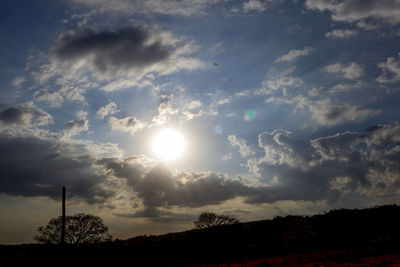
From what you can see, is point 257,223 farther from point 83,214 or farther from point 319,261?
point 83,214

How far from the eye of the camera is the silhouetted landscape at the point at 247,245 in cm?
2122

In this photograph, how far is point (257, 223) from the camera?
25.4m

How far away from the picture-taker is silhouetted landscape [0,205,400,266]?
835 inches

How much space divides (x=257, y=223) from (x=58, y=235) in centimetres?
3712

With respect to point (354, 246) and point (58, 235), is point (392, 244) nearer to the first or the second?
point (354, 246)

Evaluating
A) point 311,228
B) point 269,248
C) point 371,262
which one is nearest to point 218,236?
point 269,248

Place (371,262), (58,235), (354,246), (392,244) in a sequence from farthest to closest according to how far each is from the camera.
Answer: (58,235) < (354,246) < (392,244) < (371,262)

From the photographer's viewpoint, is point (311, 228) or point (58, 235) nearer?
point (311, 228)

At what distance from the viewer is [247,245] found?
23.7 m

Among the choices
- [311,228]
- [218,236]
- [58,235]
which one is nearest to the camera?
[311,228]

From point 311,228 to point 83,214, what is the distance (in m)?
40.2

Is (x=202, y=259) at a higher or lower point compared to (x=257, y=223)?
lower

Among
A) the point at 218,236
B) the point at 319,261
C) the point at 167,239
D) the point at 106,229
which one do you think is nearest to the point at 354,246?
the point at 319,261

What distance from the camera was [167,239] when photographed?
25781mm
